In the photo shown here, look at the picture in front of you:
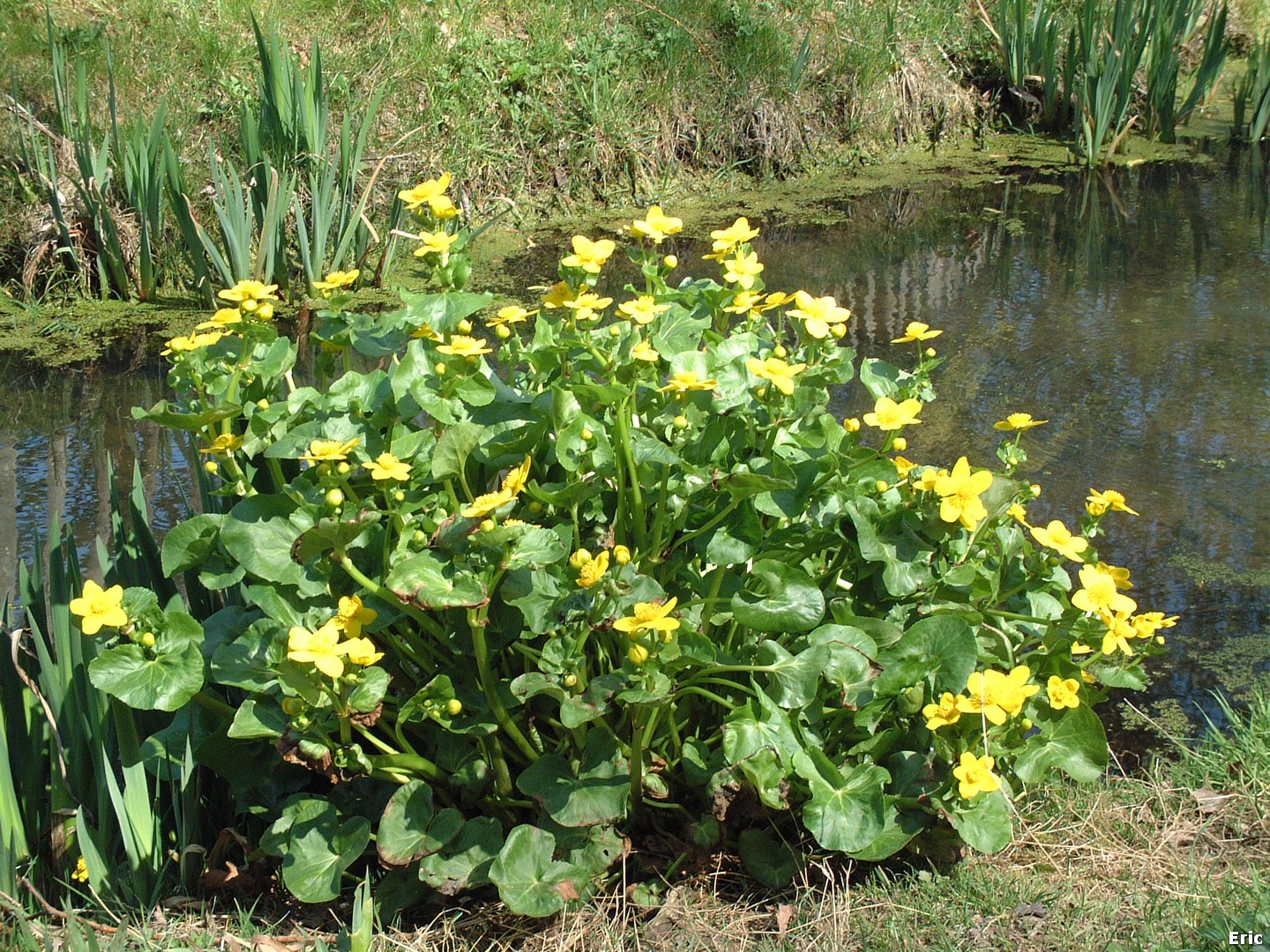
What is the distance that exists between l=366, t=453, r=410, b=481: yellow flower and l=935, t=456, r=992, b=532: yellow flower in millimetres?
717

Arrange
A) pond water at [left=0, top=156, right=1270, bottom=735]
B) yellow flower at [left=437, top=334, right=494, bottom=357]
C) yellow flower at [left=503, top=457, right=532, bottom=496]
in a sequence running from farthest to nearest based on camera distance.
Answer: pond water at [left=0, top=156, right=1270, bottom=735] → yellow flower at [left=437, top=334, right=494, bottom=357] → yellow flower at [left=503, top=457, right=532, bottom=496]

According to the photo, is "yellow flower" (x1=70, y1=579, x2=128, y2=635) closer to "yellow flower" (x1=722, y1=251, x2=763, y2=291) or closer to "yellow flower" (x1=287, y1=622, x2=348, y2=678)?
"yellow flower" (x1=287, y1=622, x2=348, y2=678)

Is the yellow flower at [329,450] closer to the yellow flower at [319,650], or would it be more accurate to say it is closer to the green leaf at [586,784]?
the yellow flower at [319,650]

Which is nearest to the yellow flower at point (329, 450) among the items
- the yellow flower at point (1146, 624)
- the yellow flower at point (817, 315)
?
the yellow flower at point (817, 315)

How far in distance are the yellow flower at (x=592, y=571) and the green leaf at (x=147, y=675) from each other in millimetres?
556

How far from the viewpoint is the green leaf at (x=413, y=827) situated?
5.72ft

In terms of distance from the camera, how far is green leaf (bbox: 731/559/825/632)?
5.49 ft

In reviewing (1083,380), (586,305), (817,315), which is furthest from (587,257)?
(1083,380)

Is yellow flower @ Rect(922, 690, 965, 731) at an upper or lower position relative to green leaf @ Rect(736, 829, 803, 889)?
upper

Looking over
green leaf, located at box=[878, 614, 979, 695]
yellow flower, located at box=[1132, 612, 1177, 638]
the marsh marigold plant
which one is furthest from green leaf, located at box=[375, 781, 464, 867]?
yellow flower, located at box=[1132, 612, 1177, 638]

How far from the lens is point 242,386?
1.84 m

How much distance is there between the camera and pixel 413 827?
177 cm

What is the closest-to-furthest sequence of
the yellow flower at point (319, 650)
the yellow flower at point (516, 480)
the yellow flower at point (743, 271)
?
1. the yellow flower at point (319, 650)
2. the yellow flower at point (516, 480)
3. the yellow flower at point (743, 271)

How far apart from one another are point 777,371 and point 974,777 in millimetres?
609
